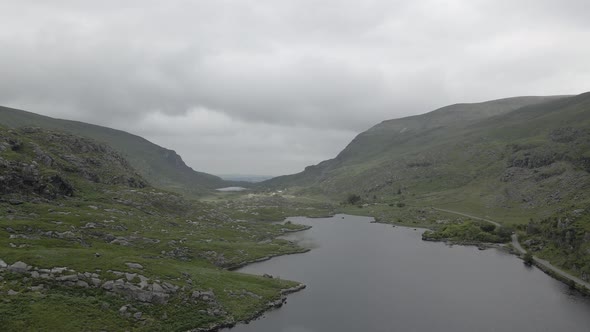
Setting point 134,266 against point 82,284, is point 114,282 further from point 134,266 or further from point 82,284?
point 134,266

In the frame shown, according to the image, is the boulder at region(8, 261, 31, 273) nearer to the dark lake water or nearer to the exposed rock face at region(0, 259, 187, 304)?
the exposed rock face at region(0, 259, 187, 304)

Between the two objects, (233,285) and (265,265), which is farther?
(265,265)

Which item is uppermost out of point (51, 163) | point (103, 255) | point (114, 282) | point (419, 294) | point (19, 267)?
point (51, 163)

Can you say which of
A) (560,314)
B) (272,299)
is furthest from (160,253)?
(560,314)

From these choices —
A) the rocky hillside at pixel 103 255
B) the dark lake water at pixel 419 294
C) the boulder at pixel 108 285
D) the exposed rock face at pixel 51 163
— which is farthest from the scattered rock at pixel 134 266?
the exposed rock face at pixel 51 163

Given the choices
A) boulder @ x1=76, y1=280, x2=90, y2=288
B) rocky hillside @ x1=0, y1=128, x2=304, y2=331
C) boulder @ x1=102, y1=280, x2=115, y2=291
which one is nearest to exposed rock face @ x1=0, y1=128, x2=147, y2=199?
rocky hillside @ x1=0, y1=128, x2=304, y2=331

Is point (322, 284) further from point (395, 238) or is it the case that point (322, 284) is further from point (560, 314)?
point (395, 238)

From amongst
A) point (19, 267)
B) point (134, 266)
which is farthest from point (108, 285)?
A: point (19, 267)
